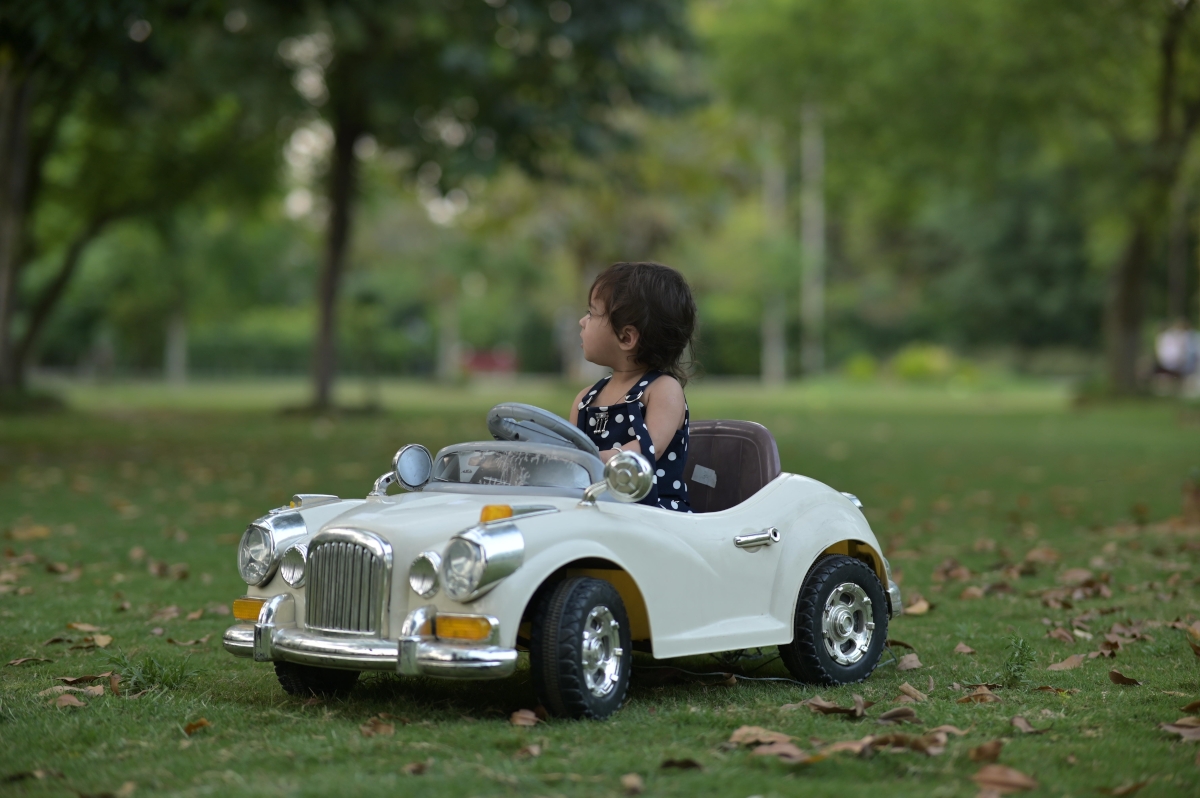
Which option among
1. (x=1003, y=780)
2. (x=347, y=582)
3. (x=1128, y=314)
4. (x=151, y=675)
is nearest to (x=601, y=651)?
(x=347, y=582)

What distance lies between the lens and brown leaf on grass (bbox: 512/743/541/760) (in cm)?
392

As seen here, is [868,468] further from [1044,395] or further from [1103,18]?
[1044,395]

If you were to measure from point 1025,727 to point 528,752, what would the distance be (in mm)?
1554

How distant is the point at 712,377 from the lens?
185ft

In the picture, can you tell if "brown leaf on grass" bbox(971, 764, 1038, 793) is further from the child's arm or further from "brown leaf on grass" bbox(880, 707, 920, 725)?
the child's arm

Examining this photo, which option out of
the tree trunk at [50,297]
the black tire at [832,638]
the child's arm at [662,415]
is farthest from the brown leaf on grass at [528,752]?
the tree trunk at [50,297]

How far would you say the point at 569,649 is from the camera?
14.0ft

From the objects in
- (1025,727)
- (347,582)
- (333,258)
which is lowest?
(1025,727)

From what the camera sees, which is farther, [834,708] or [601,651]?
[834,708]

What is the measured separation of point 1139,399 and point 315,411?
16.0 meters

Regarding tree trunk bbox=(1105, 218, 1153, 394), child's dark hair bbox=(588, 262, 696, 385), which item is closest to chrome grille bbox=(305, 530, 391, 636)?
child's dark hair bbox=(588, 262, 696, 385)

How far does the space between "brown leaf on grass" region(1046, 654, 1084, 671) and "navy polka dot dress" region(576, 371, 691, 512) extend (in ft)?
5.23

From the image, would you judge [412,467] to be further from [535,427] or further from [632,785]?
[632,785]

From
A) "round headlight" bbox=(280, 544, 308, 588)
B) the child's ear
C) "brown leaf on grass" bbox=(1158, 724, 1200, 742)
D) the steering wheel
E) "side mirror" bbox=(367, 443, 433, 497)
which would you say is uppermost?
the child's ear
